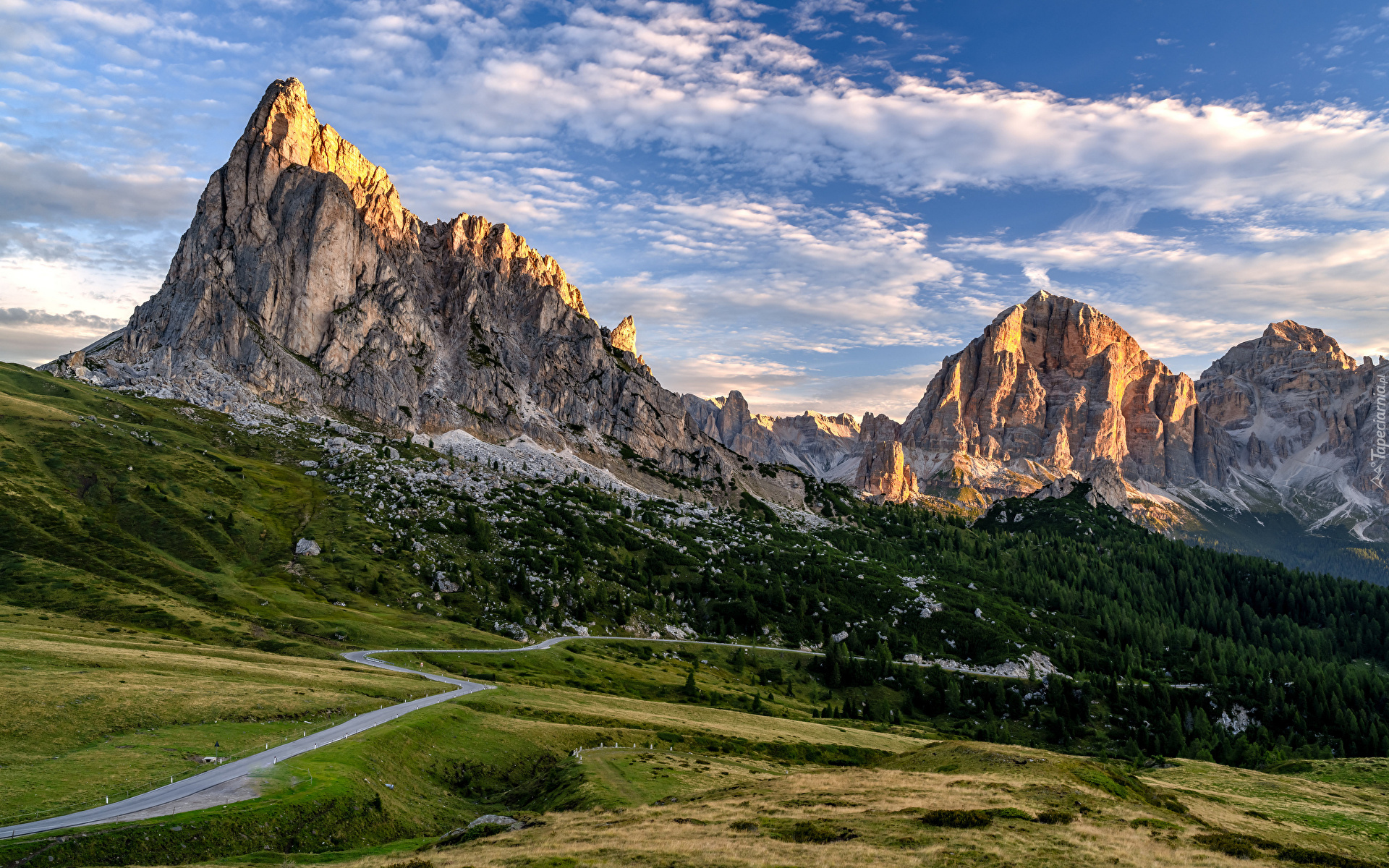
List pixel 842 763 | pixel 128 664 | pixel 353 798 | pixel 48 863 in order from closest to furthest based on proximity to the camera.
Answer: pixel 48 863
pixel 353 798
pixel 128 664
pixel 842 763

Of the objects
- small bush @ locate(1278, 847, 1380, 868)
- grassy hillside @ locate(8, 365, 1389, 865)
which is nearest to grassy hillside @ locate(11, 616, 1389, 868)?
small bush @ locate(1278, 847, 1380, 868)

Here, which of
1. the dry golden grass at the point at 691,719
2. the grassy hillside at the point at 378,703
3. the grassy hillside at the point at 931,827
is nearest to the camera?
the grassy hillside at the point at 931,827

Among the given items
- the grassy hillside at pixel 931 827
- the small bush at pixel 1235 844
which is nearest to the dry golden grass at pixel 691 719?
the grassy hillside at pixel 931 827

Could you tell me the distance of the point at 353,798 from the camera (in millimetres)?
52438

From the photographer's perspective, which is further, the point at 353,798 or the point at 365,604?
the point at 365,604

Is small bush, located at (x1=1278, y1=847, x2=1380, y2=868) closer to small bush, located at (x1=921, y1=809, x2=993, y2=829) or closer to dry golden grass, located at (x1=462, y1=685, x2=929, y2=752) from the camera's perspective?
small bush, located at (x1=921, y1=809, x2=993, y2=829)

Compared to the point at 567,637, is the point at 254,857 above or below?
above

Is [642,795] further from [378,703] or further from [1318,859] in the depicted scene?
[1318,859]

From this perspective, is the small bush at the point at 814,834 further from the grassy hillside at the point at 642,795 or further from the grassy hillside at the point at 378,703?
the grassy hillside at the point at 378,703

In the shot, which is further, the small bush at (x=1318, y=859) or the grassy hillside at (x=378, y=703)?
the grassy hillside at (x=378, y=703)

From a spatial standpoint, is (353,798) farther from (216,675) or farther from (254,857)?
(216,675)

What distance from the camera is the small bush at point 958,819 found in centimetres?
4131

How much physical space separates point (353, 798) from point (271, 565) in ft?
502

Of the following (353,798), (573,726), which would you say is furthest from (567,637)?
(353,798)
